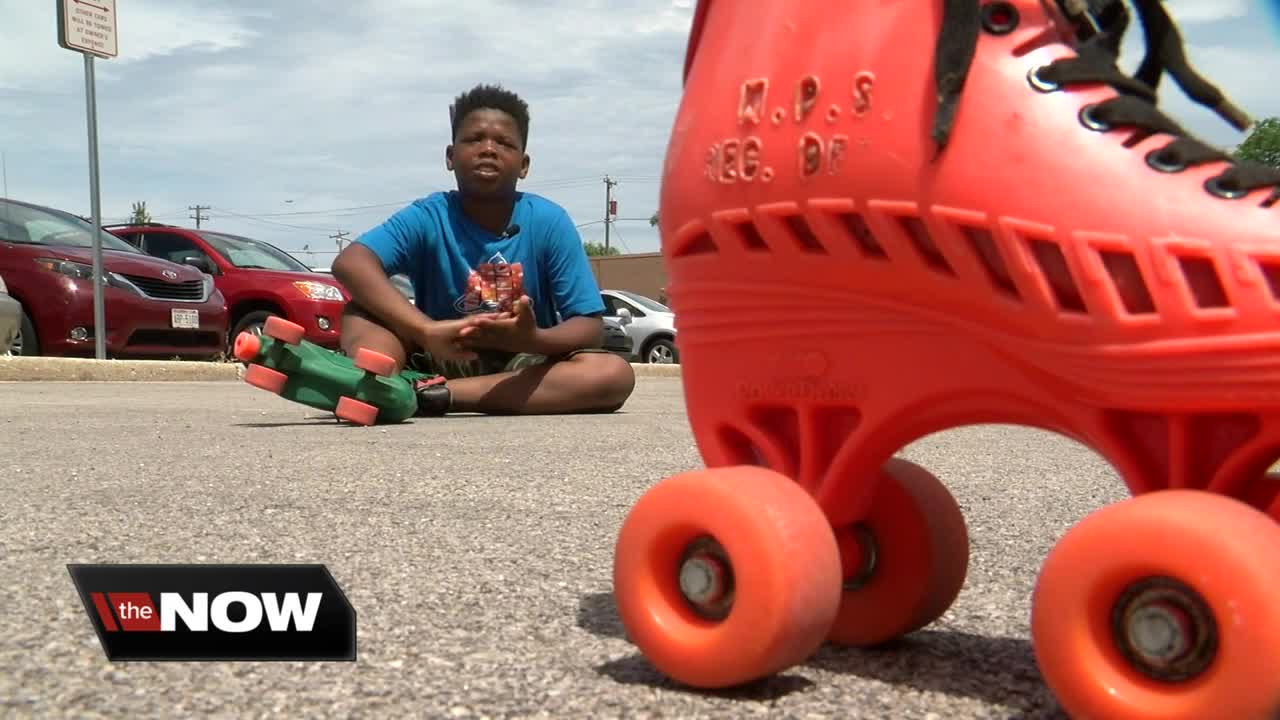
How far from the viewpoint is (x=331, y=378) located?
3.83m

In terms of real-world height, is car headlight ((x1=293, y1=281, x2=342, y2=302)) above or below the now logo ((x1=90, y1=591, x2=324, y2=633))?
below

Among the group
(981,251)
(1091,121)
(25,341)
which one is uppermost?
(1091,121)

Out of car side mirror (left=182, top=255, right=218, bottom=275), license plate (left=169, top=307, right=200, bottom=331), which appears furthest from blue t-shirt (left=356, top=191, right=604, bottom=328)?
car side mirror (left=182, top=255, right=218, bottom=275)

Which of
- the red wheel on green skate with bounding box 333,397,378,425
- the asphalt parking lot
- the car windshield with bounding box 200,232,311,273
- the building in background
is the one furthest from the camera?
the building in background

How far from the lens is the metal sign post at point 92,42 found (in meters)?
8.29

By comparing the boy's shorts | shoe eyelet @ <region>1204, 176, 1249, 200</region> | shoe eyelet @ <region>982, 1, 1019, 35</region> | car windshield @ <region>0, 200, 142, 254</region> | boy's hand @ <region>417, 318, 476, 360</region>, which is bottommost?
the boy's shorts

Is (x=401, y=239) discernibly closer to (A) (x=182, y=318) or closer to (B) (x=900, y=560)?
(B) (x=900, y=560)

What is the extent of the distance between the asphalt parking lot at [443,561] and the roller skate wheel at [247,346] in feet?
0.83

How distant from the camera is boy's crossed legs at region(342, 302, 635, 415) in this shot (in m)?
4.21

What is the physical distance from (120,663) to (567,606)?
0.46 m

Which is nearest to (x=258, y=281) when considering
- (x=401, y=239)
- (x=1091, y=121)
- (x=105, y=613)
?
(x=401, y=239)

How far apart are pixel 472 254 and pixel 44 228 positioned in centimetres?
535

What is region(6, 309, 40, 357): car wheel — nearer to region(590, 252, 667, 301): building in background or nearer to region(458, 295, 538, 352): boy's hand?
region(458, 295, 538, 352): boy's hand

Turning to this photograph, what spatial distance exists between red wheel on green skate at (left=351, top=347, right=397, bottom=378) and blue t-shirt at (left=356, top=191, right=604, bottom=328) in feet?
1.63
